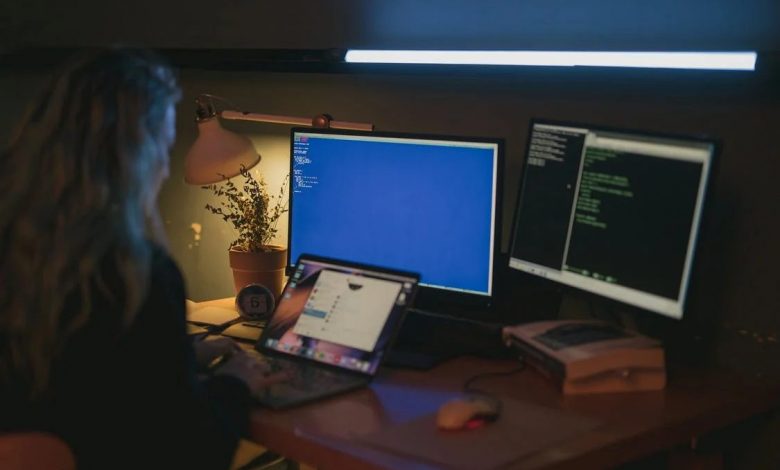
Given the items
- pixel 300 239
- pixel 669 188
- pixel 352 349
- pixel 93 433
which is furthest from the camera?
pixel 300 239

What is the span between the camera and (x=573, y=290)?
1845 millimetres

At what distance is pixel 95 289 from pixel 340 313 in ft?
1.86

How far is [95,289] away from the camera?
1.38 meters

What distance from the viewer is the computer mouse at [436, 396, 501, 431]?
4.87ft

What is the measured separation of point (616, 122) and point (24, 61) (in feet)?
7.24

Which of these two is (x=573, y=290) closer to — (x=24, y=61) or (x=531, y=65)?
(x=531, y=65)

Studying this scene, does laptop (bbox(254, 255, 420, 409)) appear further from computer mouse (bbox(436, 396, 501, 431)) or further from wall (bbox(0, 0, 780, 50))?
wall (bbox(0, 0, 780, 50))

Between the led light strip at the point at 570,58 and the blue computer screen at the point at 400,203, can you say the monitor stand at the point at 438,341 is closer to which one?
the blue computer screen at the point at 400,203

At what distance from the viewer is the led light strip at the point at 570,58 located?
1.74 m

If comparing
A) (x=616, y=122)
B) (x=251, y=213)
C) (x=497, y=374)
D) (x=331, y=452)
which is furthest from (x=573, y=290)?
(x=251, y=213)

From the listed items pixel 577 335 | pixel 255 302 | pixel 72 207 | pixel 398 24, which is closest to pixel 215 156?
pixel 255 302

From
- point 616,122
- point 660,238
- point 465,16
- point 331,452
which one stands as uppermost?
point 465,16

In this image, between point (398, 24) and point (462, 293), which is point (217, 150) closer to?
point (398, 24)

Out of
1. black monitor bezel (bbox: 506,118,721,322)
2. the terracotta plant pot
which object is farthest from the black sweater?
the terracotta plant pot
